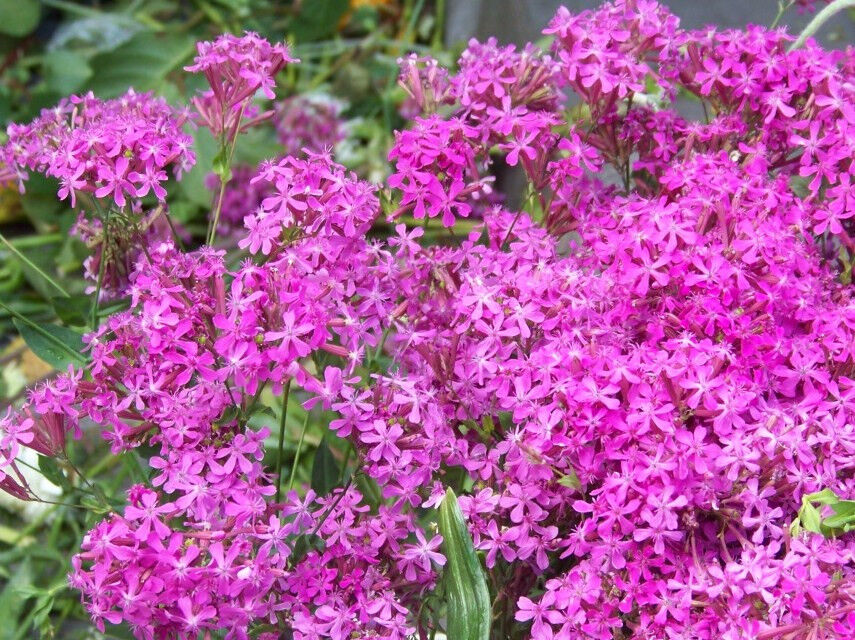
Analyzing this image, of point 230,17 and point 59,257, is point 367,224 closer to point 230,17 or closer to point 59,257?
point 59,257

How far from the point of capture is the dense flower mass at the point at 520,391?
2.92 feet

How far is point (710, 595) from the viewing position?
0.87m

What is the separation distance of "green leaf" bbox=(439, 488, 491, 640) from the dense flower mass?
31 millimetres

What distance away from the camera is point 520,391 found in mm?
947

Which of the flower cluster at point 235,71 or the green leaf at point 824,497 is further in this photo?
the flower cluster at point 235,71

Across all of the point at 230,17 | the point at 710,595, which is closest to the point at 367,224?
the point at 710,595

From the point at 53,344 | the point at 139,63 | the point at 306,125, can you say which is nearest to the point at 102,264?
the point at 53,344

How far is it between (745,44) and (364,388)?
1.89 ft

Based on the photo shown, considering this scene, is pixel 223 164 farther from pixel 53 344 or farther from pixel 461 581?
pixel 461 581

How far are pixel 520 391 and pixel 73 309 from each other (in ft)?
2.07

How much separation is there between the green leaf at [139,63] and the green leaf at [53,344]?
1.29m

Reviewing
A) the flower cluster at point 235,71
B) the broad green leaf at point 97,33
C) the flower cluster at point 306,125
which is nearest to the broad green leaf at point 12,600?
the flower cluster at point 235,71

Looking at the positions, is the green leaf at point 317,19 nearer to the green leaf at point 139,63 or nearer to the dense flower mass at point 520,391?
the green leaf at point 139,63

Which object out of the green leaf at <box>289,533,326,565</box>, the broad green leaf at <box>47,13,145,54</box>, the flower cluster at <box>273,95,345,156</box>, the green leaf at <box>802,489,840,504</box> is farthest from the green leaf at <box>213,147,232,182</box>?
the broad green leaf at <box>47,13,145,54</box>
